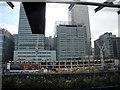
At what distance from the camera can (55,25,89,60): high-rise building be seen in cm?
4112

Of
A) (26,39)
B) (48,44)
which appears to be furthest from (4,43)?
(48,44)

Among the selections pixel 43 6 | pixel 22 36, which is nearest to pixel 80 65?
pixel 22 36

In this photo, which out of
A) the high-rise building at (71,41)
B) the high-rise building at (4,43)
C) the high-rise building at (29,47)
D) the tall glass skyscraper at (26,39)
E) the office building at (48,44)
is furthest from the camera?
the office building at (48,44)

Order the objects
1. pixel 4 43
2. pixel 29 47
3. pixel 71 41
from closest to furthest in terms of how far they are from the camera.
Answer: pixel 4 43 < pixel 29 47 < pixel 71 41

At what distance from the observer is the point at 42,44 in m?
38.7

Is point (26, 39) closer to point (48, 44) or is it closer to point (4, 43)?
Answer: point (48, 44)

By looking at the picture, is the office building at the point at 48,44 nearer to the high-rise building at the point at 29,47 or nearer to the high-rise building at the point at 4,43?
the high-rise building at the point at 29,47

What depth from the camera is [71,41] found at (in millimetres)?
43688

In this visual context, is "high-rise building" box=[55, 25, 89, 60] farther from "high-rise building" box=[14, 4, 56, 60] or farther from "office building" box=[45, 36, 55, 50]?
"high-rise building" box=[14, 4, 56, 60]

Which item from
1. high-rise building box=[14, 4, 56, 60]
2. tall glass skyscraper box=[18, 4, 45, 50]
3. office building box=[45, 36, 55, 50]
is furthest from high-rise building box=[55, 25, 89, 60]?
tall glass skyscraper box=[18, 4, 45, 50]

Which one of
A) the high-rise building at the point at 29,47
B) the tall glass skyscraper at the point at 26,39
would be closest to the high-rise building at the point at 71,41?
the high-rise building at the point at 29,47

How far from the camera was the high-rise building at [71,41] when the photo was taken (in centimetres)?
4112

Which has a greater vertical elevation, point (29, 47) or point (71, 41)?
point (71, 41)

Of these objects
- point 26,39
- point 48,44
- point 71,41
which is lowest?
point 48,44
